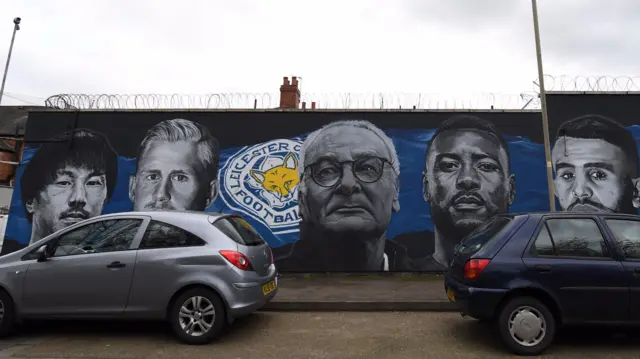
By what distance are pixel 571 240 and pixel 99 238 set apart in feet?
19.1

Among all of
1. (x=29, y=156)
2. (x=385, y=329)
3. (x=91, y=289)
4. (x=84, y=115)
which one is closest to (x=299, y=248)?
(x=385, y=329)

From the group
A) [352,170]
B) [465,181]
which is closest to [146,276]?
[352,170]

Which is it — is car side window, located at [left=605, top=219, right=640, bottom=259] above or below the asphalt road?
above

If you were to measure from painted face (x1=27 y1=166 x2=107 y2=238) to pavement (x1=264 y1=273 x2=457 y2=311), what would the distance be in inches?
207

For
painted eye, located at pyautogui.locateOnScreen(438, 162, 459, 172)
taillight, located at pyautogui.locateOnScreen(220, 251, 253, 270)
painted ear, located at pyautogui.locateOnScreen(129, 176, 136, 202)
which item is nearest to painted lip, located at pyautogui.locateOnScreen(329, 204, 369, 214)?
painted eye, located at pyautogui.locateOnScreen(438, 162, 459, 172)

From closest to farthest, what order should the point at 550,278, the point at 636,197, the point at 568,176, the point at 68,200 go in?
the point at 550,278 < the point at 636,197 < the point at 568,176 < the point at 68,200

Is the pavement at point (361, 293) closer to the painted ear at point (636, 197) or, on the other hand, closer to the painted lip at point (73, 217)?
the painted ear at point (636, 197)

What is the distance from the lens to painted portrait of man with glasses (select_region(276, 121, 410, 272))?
9062mm

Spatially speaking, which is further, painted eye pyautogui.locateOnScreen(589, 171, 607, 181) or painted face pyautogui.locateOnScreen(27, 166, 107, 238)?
painted face pyautogui.locateOnScreen(27, 166, 107, 238)

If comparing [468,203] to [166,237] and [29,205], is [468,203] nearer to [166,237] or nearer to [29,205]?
[166,237]

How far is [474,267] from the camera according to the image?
437 cm

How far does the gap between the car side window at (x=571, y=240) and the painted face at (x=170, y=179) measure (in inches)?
293

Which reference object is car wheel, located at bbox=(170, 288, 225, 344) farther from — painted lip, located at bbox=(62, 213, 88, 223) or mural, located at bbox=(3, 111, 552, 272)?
painted lip, located at bbox=(62, 213, 88, 223)

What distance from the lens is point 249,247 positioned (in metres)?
4.99
